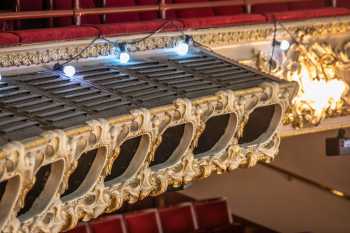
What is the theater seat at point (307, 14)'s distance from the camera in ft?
8.35

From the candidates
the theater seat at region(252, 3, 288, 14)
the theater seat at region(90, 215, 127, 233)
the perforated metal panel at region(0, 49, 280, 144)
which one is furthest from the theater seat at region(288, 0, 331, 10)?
the theater seat at region(90, 215, 127, 233)

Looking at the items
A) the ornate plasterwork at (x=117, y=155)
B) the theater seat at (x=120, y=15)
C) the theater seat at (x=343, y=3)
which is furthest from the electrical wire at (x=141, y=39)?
the theater seat at (x=343, y=3)

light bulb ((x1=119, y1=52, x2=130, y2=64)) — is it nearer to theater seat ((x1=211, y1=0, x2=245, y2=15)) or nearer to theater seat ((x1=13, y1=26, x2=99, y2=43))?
theater seat ((x1=13, y1=26, x2=99, y2=43))

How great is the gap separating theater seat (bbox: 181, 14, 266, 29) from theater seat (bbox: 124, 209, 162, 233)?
842 mm

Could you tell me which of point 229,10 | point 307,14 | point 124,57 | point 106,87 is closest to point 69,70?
point 106,87

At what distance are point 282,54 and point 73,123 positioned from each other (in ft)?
3.59

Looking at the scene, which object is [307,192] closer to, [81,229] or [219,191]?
[219,191]

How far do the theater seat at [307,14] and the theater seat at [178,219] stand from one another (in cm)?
86

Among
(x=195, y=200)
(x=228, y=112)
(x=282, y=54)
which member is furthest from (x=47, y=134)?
(x=195, y=200)

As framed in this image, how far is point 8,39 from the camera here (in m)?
1.87

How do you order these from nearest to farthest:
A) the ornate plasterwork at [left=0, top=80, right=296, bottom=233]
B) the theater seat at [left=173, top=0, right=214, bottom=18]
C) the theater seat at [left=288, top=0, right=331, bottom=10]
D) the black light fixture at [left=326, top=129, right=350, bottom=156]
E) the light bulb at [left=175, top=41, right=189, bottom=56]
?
the ornate plasterwork at [left=0, top=80, right=296, bottom=233] → the light bulb at [left=175, top=41, right=189, bottom=56] → the theater seat at [left=173, top=0, right=214, bottom=18] → the theater seat at [left=288, top=0, right=331, bottom=10] → the black light fixture at [left=326, top=129, right=350, bottom=156]

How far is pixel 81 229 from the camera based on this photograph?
281 centimetres

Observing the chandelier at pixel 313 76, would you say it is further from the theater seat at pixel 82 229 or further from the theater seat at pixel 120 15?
the theater seat at pixel 82 229

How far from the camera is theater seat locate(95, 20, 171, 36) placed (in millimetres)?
2111
